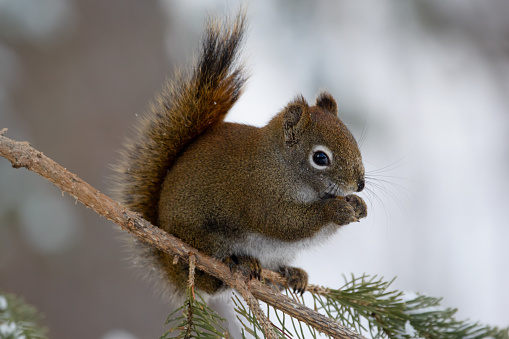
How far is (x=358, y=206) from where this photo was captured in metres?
1.45

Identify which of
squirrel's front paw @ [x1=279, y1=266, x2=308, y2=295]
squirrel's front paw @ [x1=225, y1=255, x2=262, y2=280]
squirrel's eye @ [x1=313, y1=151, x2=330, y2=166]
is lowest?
squirrel's front paw @ [x1=225, y1=255, x2=262, y2=280]

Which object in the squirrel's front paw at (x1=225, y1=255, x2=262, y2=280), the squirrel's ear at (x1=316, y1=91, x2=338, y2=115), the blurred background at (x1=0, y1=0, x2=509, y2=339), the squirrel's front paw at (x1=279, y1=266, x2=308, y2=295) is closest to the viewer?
the squirrel's front paw at (x1=225, y1=255, x2=262, y2=280)

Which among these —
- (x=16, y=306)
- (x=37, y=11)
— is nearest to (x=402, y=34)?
(x=37, y=11)

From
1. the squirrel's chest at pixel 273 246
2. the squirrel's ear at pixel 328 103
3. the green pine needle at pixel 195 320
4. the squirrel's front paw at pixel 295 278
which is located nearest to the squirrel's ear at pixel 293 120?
the squirrel's ear at pixel 328 103

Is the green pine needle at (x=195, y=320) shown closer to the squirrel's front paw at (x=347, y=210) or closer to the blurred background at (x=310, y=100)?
the squirrel's front paw at (x=347, y=210)

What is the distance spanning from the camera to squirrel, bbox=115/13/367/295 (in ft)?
4.67

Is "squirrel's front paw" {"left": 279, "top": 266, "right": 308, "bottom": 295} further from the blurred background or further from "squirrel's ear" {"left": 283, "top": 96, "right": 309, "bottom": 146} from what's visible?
"squirrel's ear" {"left": 283, "top": 96, "right": 309, "bottom": 146}

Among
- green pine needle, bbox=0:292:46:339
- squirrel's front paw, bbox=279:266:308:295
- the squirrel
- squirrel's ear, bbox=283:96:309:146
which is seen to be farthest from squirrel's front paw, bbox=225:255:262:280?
green pine needle, bbox=0:292:46:339

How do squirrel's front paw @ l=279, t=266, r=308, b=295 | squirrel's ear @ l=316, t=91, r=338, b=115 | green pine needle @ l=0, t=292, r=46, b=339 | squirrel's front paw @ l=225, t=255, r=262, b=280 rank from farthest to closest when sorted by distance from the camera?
squirrel's ear @ l=316, t=91, r=338, b=115 < squirrel's front paw @ l=279, t=266, r=308, b=295 < squirrel's front paw @ l=225, t=255, r=262, b=280 < green pine needle @ l=0, t=292, r=46, b=339

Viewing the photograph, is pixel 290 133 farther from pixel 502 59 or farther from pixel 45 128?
pixel 502 59

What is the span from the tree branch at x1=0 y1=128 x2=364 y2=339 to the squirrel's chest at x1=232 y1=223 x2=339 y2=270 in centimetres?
17

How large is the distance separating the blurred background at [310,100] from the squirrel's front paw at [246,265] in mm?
268

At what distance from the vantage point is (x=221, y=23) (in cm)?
153

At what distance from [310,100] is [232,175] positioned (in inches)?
25.5
